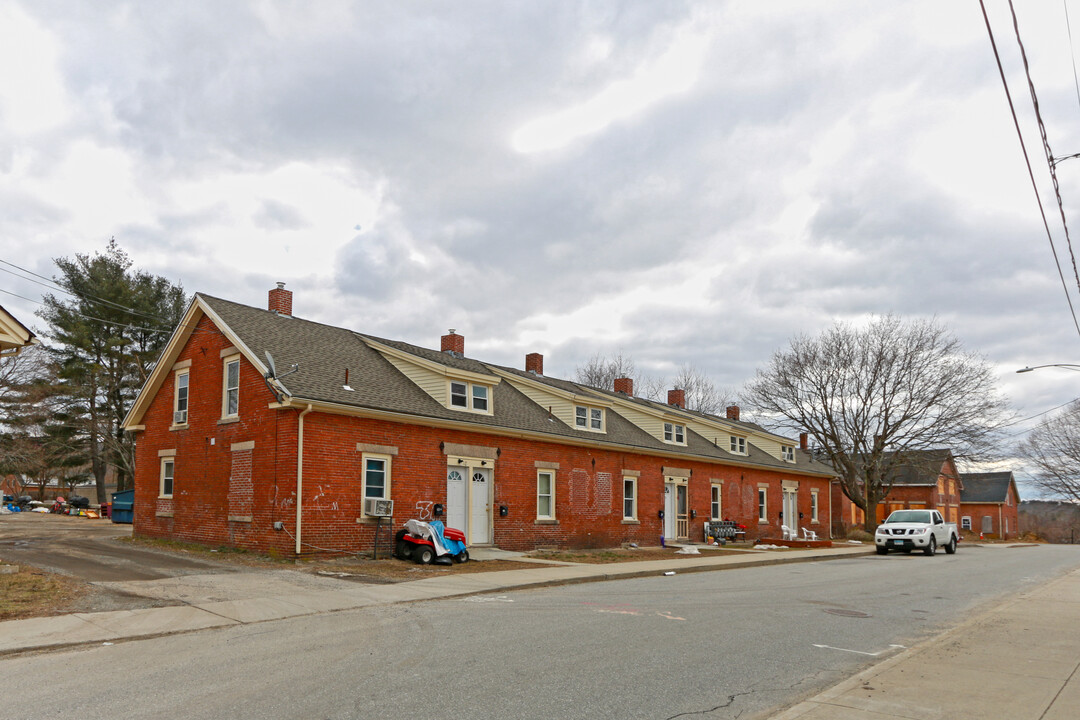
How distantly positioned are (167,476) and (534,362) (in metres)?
17.1

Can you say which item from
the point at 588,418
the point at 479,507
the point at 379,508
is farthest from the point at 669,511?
the point at 379,508

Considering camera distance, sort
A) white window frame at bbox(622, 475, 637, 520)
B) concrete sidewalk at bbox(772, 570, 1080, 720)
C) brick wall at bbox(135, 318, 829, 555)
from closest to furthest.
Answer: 1. concrete sidewalk at bbox(772, 570, 1080, 720)
2. brick wall at bbox(135, 318, 829, 555)
3. white window frame at bbox(622, 475, 637, 520)

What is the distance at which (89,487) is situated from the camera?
75000 millimetres

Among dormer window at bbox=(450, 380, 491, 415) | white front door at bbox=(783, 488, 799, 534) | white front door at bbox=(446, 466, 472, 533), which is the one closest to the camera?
white front door at bbox=(446, 466, 472, 533)

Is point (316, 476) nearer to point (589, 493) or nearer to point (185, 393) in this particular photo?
point (185, 393)

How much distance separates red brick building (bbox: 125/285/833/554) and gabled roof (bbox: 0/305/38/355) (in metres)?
5.40

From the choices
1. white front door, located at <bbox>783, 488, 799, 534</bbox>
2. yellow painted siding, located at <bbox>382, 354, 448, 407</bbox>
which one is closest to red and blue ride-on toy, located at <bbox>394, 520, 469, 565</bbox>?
yellow painted siding, located at <bbox>382, 354, 448, 407</bbox>

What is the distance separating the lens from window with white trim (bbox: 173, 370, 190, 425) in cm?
2329

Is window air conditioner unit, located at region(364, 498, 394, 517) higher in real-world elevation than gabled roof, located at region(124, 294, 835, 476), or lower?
lower

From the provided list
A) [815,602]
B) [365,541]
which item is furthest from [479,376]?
[815,602]

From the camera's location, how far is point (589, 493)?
27.2m

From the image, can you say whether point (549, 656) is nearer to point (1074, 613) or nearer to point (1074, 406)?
point (1074, 613)

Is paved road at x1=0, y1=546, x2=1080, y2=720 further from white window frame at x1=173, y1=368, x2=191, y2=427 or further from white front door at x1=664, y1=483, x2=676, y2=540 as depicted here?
white front door at x1=664, y1=483, x2=676, y2=540

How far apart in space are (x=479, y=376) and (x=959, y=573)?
1427cm
